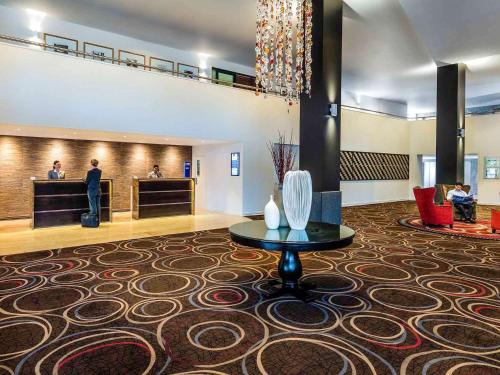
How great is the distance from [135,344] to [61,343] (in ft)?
1.81

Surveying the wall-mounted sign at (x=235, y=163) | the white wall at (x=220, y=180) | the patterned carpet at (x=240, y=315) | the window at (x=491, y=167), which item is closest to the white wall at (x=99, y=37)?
the white wall at (x=220, y=180)

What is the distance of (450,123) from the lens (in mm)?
10070

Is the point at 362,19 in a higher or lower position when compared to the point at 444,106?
higher

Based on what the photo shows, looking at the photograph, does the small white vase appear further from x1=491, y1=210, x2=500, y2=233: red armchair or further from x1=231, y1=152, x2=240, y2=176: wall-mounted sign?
x1=231, y1=152, x2=240, y2=176: wall-mounted sign

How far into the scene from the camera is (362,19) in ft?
26.4

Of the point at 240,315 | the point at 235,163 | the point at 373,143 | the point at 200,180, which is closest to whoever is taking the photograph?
the point at 240,315

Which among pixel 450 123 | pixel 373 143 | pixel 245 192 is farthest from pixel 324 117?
→ pixel 373 143

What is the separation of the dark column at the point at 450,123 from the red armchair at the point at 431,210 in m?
3.08

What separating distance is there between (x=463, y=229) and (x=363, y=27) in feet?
18.0

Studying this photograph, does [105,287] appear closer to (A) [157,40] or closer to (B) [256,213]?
(B) [256,213]

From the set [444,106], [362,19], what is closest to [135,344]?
[362,19]

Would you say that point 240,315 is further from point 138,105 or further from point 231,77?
point 231,77

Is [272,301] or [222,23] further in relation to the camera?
[222,23]

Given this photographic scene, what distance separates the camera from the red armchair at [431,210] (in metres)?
7.52
